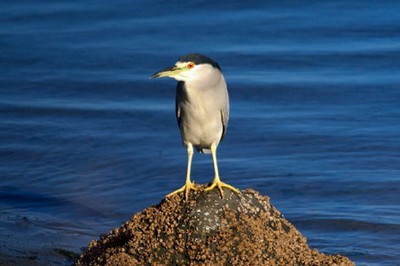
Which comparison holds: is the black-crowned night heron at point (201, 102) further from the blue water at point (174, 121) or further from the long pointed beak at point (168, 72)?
the blue water at point (174, 121)

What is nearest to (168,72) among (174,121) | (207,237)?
(207,237)

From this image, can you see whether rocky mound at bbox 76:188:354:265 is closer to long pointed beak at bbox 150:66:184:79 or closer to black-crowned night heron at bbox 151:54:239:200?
black-crowned night heron at bbox 151:54:239:200

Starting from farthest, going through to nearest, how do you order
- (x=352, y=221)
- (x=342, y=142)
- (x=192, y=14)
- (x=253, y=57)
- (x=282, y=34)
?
(x=192, y=14) → (x=282, y=34) → (x=253, y=57) → (x=342, y=142) → (x=352, y=221)

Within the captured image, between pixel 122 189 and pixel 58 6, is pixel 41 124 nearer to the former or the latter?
pixel 122 189

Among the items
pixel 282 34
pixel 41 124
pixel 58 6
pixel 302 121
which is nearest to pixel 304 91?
pixel 302 121

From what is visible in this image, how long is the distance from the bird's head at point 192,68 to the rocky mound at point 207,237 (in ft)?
2.65

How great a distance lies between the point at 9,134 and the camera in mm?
11648

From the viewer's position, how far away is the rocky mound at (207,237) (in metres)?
6.16

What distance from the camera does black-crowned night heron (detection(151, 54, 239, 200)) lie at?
6.77 m

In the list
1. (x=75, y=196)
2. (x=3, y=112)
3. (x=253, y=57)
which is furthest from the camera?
(x=253, y=57)

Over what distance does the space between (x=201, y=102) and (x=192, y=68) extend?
1.04 ft

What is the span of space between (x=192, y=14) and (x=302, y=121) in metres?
4.87

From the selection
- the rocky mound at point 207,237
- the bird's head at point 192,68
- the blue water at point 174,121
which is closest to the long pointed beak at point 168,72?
the bird's head at point 192,68

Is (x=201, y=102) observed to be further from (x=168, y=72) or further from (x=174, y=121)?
(x=174, y=121)
